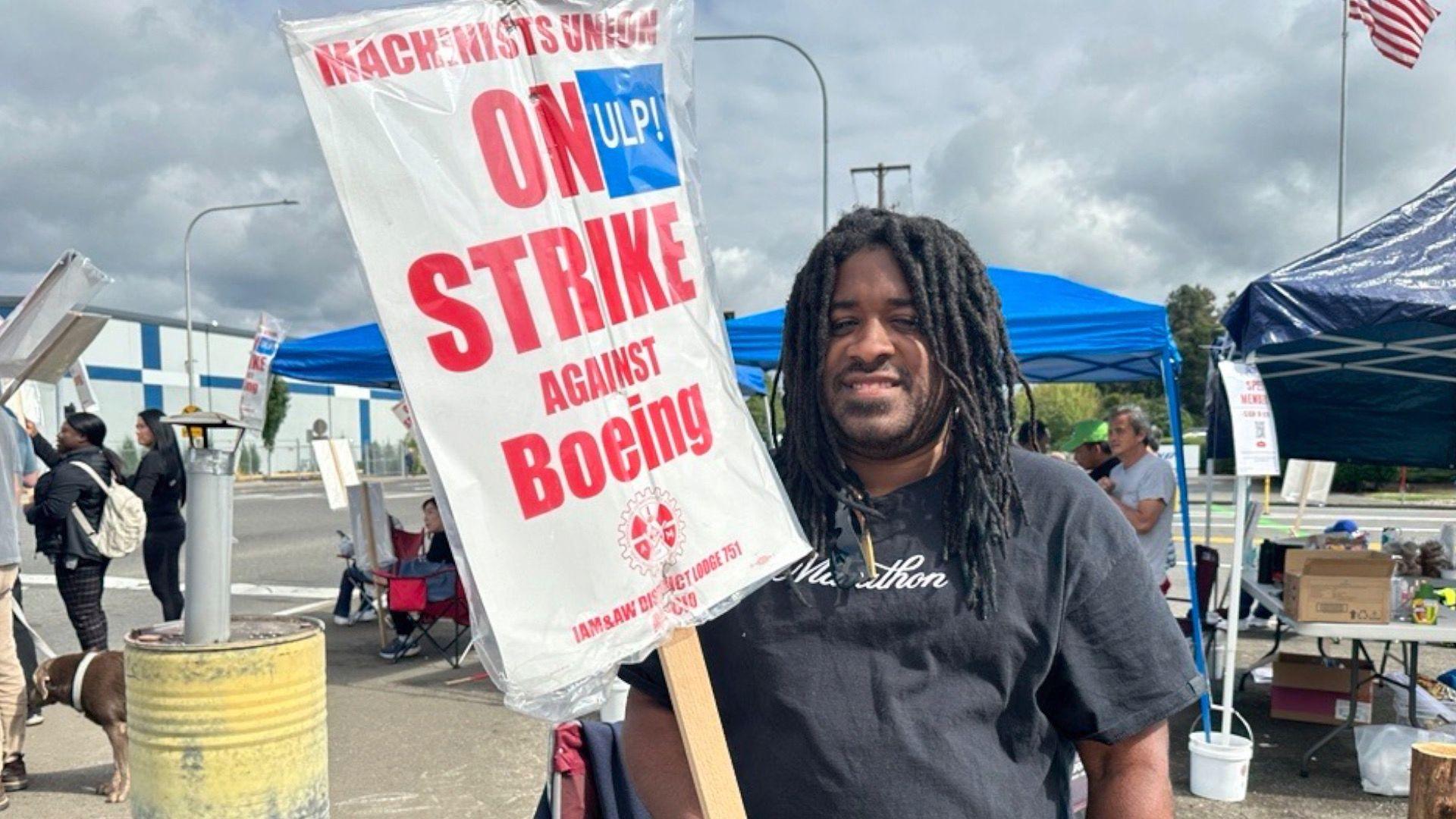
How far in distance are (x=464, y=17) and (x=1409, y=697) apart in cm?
612

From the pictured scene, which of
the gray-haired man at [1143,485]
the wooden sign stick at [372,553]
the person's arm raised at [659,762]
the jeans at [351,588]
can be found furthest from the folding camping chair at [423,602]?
the person's arm raised at [659,762]

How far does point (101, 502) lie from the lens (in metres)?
6.11

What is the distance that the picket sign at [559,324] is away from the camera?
47.8 inches

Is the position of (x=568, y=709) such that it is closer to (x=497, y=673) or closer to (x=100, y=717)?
(x=497, y=673)

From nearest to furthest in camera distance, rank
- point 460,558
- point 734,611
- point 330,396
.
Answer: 1. point 460,558
2. point 734,611
3. point 330,396

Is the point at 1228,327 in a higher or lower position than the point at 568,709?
higher

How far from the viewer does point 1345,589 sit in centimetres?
503

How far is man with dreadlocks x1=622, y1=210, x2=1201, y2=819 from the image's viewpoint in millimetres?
1438

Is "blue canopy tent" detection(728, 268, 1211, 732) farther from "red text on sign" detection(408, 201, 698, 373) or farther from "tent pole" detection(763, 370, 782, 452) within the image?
"red text on sign" detection(408, 201, 698, 373)

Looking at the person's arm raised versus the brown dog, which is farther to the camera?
the brown dog

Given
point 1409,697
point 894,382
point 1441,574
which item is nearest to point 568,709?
point 894,382

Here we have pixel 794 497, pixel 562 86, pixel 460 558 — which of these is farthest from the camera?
pixel 794 497

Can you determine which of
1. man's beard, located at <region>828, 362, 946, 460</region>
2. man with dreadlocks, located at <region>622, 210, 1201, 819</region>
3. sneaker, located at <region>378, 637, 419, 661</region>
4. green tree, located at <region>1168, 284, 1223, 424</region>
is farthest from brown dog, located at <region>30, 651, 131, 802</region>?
green tree, located at <region>1168, 284, 1223, 424</region>

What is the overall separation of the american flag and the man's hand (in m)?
10.3
